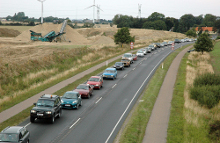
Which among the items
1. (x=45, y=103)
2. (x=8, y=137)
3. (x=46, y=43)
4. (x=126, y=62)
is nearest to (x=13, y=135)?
(x=8, y=137)

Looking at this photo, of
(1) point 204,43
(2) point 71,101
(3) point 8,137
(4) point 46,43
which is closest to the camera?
(3) point 8,137

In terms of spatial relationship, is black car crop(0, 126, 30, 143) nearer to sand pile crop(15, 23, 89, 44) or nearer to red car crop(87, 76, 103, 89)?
red car crop(87, 76, 103, 89)

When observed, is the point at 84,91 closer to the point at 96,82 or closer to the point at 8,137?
the point at 96,82

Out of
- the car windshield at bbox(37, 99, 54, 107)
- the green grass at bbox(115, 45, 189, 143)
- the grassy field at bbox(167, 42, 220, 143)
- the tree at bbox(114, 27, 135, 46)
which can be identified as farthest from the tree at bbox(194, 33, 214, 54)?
the car windshield at bbox(37, 99, 54, 107)

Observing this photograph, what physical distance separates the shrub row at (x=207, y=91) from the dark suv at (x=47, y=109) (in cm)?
1443

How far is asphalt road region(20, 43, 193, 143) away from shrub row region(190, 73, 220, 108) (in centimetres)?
626

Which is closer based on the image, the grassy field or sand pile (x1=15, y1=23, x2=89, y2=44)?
the grassy field

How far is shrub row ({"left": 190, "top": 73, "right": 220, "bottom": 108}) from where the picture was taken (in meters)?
26.2

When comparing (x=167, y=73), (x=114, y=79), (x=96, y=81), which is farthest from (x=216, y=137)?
(x=167, y=73)

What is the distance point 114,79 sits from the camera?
38781mm

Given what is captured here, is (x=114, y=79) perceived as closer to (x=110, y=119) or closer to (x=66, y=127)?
(x=110, y=119)

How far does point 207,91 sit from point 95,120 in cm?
1298

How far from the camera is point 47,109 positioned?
1922 cm

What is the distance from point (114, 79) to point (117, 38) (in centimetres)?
3821
